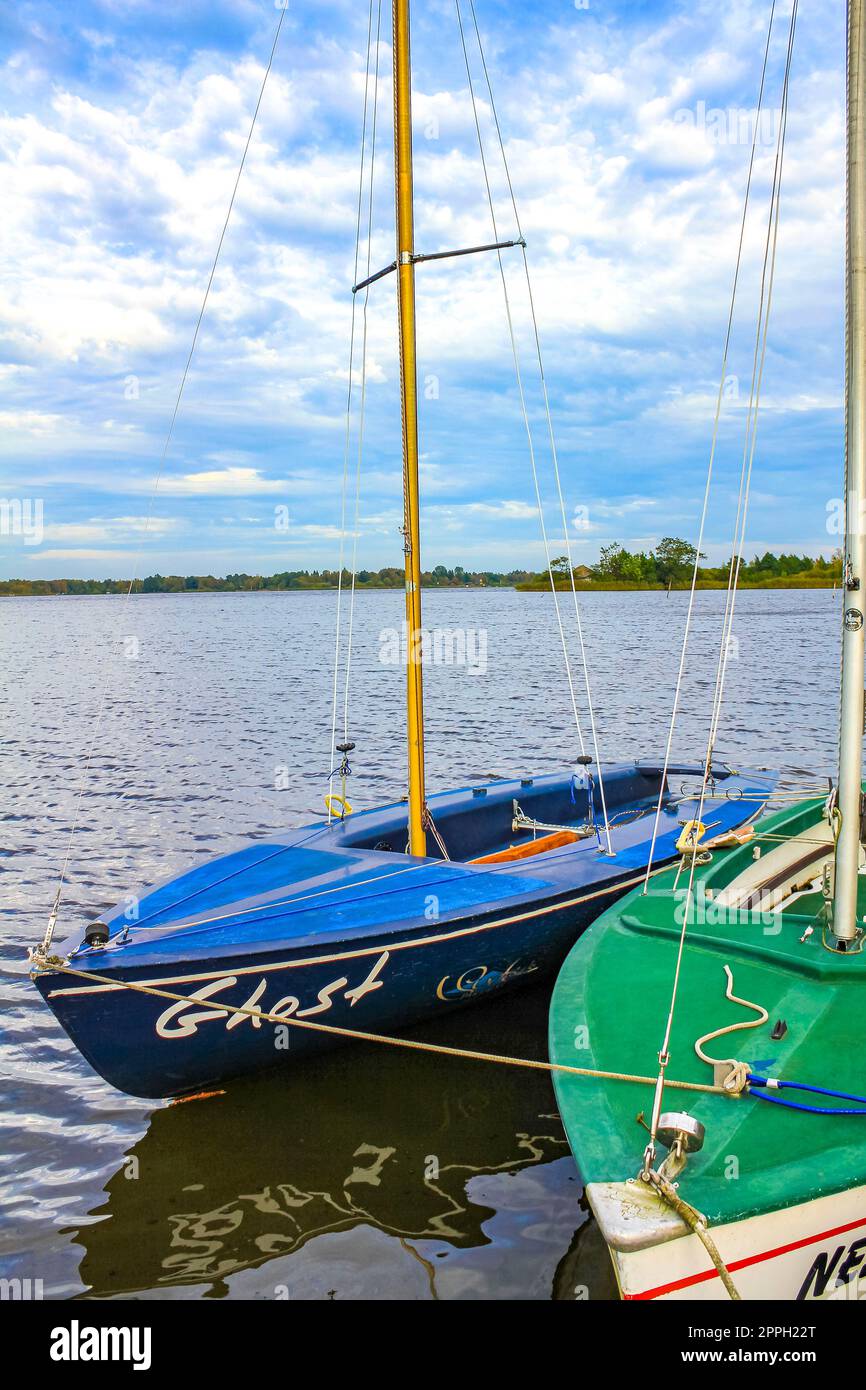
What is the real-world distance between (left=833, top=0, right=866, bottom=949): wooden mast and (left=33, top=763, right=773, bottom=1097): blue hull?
10.2 ft

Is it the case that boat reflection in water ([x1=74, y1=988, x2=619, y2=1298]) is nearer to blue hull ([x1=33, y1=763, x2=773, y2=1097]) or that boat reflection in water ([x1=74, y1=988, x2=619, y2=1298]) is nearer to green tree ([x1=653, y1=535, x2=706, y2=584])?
blue hull ([x1=33, y1=763, x2=773, y2=1097])

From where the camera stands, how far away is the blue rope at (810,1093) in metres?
4.71

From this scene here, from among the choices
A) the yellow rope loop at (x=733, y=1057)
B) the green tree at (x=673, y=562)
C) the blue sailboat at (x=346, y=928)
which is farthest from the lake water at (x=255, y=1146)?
the green tree at (x=673, y=562)

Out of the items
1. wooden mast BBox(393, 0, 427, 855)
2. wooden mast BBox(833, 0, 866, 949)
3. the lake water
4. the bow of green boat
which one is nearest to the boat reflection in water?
the lake water

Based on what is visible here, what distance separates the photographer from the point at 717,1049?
18.1 feet

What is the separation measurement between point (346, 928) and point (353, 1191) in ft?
6.13

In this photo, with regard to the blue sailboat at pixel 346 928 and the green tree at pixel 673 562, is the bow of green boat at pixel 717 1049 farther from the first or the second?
the green tree at pixel 673 562

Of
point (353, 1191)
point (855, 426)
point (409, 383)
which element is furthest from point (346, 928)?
point (409, 383)

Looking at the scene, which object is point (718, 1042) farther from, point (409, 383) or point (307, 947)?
point (409, 383)

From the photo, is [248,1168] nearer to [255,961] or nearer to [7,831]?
[255,961]

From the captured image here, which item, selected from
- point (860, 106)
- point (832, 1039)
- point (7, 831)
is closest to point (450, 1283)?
point (832, 1039)

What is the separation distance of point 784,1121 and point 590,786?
7.40 meters

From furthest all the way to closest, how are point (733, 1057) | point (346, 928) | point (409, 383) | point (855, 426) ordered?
point (409, 383), point (346, 928), point (855, 426), point (733, 1057)

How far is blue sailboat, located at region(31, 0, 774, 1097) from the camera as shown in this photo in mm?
6543
